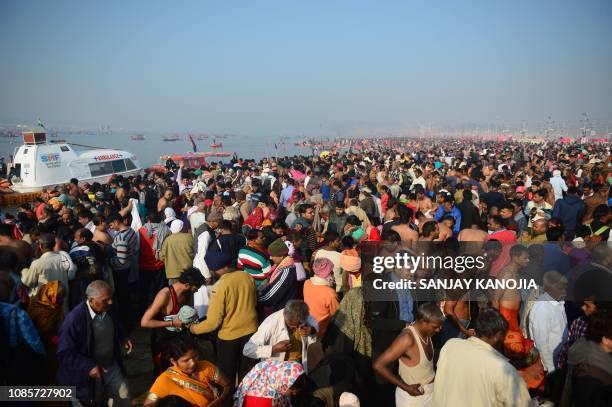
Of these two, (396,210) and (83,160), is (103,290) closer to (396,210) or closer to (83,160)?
(396,210)

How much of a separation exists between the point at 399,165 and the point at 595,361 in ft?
49.3

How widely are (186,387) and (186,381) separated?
0.04 metres

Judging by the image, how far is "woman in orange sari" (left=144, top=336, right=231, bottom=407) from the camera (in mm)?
2748

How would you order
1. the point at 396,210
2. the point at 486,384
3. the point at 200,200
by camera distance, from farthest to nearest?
the point at 200,200, the point at 396,210, the point at 486,384

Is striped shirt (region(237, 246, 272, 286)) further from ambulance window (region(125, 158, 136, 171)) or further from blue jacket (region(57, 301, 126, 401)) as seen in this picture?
ambulance window (region(125, 158, 136, 171))

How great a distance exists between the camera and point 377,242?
6.33 meters

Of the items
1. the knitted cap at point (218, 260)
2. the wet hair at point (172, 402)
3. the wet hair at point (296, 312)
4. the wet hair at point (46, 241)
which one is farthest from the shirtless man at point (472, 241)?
the wet hair at point (46, 241)

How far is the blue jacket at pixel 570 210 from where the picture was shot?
7738 millimetres

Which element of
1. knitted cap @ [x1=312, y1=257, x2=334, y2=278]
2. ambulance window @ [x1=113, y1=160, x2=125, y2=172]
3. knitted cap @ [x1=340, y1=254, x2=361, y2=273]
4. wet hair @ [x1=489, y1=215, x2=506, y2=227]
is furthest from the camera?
ambulance window @ [x1=113, y1=160, x2=125, y2=172]

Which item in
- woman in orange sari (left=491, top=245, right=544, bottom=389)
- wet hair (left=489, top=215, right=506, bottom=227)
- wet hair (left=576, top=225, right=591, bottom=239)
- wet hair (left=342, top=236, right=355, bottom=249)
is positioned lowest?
woman in orange sari (left=491, top=245, right=544, bottom=389)

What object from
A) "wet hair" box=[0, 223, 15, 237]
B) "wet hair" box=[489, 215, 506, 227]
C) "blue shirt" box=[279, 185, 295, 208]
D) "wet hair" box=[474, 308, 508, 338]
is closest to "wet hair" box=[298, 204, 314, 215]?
"blue shirt" box=[279, 185, 295, 208]

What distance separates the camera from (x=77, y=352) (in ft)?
11.1

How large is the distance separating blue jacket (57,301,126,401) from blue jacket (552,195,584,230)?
25.6 ft

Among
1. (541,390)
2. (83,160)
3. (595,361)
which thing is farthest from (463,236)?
(83,160)
